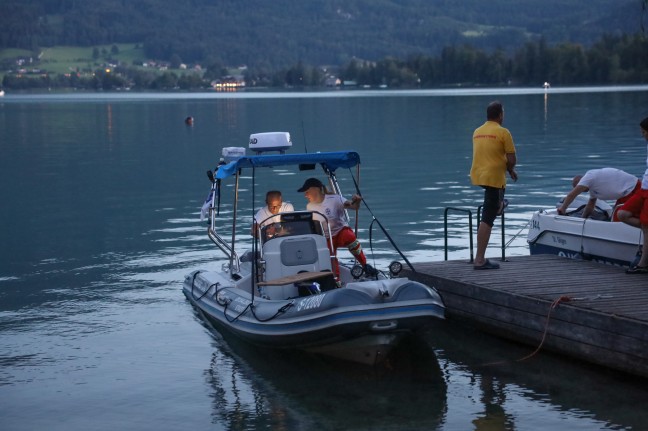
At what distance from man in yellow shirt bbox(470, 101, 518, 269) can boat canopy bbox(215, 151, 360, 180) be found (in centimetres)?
144

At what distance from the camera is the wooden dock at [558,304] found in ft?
31.8

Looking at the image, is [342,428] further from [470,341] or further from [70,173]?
[70,173]

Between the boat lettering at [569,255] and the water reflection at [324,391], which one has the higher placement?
the boat lettering at [569,255]

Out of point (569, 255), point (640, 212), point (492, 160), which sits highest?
point (492, 160)

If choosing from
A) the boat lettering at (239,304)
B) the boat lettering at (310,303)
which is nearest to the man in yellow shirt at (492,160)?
the boat lettering at (310,303)

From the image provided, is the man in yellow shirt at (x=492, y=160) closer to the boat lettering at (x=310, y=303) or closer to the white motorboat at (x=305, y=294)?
the white motorboat at (x=305, y=294)

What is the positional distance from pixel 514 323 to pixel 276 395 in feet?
8.83

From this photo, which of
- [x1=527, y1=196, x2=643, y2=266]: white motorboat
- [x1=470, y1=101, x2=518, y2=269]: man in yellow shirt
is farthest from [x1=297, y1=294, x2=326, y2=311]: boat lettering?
[x1=527, y1=196, x2=643, y2=266]: white motorboat

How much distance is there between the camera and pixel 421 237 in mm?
19203

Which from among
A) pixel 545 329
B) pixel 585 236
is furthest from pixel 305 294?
pixel 585 236

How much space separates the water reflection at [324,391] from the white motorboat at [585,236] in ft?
8.57

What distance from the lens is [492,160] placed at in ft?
39.8

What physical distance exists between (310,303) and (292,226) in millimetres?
1653

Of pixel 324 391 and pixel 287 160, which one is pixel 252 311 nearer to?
pixel 324 391
